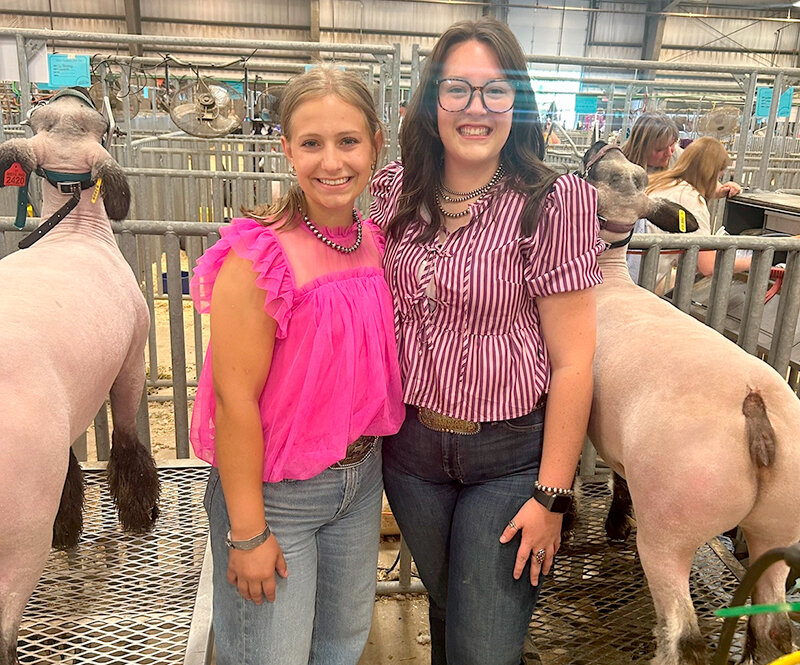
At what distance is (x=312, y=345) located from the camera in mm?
1383

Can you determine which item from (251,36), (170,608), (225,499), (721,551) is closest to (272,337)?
(225,499)

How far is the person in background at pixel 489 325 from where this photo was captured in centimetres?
144

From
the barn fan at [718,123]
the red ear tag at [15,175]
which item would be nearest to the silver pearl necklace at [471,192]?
the red ear tag at [15,175]

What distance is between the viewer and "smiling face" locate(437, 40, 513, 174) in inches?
56.5

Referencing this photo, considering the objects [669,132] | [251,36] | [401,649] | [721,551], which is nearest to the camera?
[721,551]

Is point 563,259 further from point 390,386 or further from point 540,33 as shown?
point 540,33

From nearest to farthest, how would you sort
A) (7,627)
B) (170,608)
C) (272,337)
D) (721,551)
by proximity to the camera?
(272,337) → (7,627) → (170,608) → (721,551)

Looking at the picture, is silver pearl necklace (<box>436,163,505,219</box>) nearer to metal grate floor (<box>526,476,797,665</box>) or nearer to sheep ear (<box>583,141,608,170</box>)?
sheep ear (<box>583,141,608,170</box>)

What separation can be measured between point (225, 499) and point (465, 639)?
2.14ft

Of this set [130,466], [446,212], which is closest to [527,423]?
[446,212]

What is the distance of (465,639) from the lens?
1581mm

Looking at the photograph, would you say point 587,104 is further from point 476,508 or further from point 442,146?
point 476,508

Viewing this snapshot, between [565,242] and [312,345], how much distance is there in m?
0.58

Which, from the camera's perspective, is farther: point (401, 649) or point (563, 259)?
point (401, 649)
